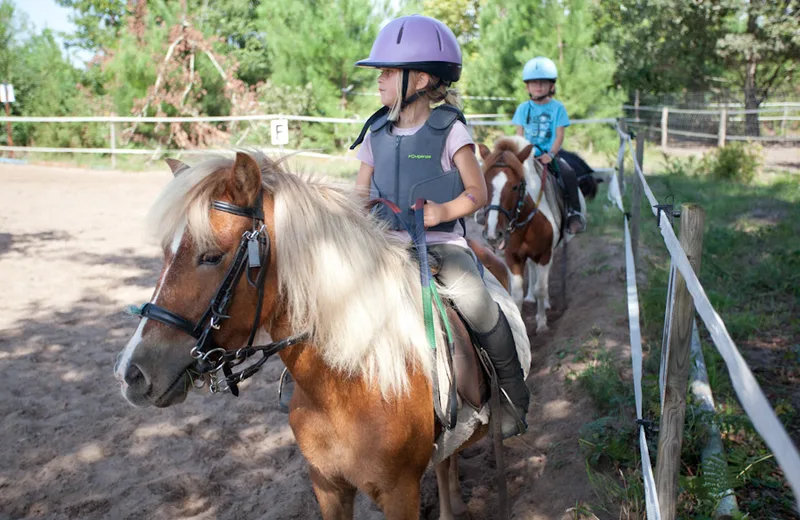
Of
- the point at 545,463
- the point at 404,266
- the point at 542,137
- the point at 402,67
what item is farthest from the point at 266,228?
the point at 542,137

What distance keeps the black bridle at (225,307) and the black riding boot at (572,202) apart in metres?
5.36

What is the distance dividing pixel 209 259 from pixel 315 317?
0.39 metres

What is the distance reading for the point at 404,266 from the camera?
7.55 ft

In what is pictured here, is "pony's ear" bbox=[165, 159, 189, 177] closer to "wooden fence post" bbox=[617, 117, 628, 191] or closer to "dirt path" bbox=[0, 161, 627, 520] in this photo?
"dirt path" bbox=[0, 161, 627, 520]

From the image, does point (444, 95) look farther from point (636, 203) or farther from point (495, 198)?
point (636, 203)

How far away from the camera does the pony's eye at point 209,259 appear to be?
187cm

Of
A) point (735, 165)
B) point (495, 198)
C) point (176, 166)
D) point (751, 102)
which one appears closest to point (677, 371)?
point (176, 166)

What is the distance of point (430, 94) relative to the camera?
2635 millimetres

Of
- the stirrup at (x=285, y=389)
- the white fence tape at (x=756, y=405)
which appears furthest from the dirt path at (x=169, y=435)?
the white fence tape at (x=756, y=405)

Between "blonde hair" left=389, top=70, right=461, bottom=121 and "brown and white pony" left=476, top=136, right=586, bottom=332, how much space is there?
3.00 metres

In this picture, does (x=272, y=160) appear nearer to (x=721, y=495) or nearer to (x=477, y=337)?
(x=477, y=337)

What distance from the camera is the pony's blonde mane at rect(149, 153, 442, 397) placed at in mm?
1893

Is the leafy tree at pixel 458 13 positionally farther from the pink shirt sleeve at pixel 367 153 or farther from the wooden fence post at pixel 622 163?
the pink shirt sleeve at pixel 367 153

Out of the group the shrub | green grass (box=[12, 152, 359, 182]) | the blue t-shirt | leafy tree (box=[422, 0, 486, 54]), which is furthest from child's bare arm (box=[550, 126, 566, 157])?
leafy tree (box=[422, 0, 486, 54])
